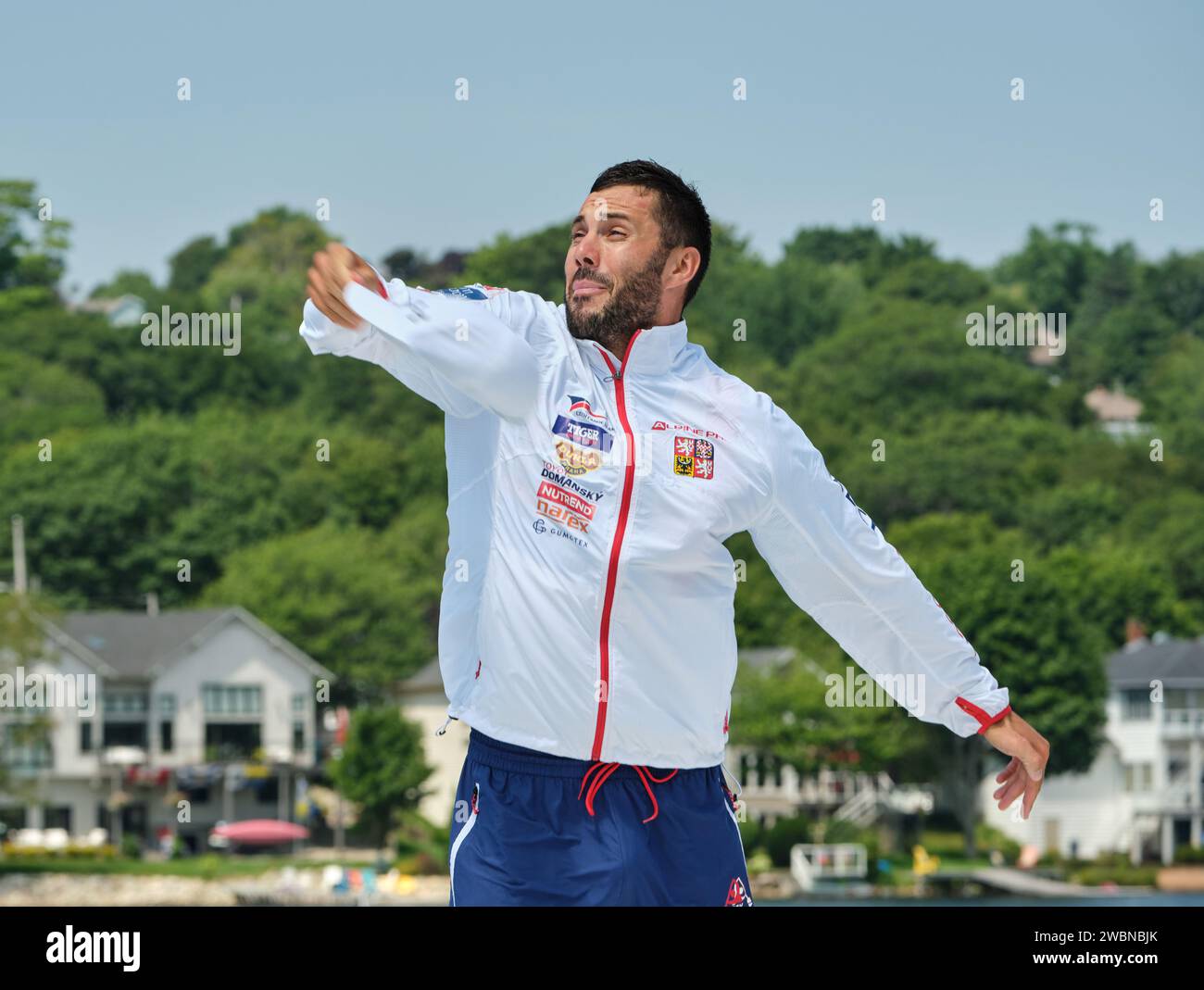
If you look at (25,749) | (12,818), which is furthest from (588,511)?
(12,818)

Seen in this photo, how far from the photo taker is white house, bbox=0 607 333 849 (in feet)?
200

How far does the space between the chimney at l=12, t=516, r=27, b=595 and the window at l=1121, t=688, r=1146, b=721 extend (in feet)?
142

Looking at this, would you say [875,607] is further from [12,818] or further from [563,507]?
[12,818]

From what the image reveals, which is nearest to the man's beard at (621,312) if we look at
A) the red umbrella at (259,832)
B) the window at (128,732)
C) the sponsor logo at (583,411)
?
the sponsor logo at (583,411)

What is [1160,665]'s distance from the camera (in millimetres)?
66312

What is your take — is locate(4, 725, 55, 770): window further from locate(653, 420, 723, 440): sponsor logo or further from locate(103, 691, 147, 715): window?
locate(653, 420, 723, 440): sponsor logo

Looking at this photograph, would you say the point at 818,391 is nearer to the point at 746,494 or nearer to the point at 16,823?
the point at 16,823

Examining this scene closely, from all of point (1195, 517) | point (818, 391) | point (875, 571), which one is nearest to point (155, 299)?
point (818, 391)

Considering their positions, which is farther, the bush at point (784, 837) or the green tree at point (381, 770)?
the green tree at point (381, 770)

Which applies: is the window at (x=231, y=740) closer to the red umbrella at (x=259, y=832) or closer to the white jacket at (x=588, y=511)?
the red umbrella at (x=259, y=832)

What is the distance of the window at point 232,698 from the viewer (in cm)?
6544

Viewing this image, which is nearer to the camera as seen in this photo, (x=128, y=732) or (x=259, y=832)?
(x=259, y=832)

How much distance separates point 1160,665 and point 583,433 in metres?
65.8

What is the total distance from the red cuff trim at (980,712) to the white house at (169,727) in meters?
57.7
